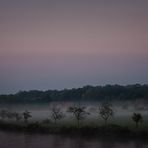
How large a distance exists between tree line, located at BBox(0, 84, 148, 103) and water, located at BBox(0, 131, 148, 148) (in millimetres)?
23368

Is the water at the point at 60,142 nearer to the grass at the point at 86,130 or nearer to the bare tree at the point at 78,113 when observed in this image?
the grass at the point at 86,130

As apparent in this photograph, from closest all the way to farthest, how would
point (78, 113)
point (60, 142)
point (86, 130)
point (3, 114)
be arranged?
point (60, 142), point (86, 130), point (78, 113), point (3, 114)

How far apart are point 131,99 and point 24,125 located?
20.5 meters

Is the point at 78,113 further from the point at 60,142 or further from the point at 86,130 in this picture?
the point at 60,142

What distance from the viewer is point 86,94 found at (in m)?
57.1

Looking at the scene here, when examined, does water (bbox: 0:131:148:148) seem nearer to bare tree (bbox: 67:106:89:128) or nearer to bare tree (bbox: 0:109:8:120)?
bare tree (bbox: 67:106:89:128)

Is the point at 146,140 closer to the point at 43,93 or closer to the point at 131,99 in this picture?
the point at 131,99

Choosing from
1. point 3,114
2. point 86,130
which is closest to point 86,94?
point 3,114

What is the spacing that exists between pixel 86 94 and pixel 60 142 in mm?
30237

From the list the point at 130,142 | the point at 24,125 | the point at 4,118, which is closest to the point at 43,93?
the point at 4,118

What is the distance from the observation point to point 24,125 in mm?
36188

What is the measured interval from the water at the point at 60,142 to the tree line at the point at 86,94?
76.7 feet

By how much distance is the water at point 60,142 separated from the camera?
25.0 m

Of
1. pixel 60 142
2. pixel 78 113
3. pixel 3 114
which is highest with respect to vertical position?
pixel 78 113
